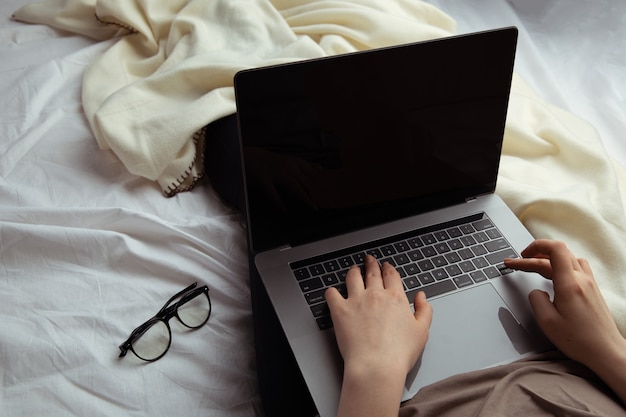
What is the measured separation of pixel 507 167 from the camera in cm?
93

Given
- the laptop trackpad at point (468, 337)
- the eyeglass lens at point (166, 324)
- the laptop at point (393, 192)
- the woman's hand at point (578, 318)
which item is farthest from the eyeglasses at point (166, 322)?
the woman's hand at point (578, 318)

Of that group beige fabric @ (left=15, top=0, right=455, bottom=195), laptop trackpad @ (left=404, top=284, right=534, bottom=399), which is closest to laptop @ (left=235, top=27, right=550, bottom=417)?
laptop trackpad @ (left=404, top=284, right=534, bottom=399)

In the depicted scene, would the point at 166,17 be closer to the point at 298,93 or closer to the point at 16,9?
the point at 16,9

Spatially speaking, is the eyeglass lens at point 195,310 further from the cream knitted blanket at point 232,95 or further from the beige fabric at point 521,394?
the beige fabric at point 521,394

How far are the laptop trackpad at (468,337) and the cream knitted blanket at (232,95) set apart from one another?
5.6 inches

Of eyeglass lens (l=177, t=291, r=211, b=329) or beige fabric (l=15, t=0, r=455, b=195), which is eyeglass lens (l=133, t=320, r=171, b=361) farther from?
beige fabric (l=15, t=0, r=455, b=195)

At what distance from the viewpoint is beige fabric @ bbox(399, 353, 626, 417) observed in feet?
1.95

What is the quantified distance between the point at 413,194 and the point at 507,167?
21 centimetres

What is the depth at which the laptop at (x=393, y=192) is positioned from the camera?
669mm

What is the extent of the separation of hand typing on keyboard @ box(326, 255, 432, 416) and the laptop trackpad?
0.02m

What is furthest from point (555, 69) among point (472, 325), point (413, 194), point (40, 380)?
point (40, 380)

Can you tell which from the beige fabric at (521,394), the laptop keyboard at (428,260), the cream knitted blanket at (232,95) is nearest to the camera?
the beige fabric at (521,394)

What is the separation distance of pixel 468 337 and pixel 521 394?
0.09 metres

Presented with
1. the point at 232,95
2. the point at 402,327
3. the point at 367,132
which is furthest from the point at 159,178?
the point at 402,327
